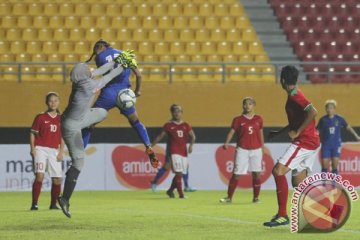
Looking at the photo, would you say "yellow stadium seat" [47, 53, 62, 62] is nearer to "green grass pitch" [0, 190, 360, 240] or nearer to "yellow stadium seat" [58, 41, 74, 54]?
"yellow stadium seat" [58, 41, 74, 54]

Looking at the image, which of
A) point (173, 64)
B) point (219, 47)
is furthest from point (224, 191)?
point (219, 47)

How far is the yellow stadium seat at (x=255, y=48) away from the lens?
27.0m

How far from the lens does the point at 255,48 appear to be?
27172 mm

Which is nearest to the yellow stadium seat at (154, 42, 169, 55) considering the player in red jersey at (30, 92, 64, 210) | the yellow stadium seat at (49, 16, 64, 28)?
the yellow stadium seat at (49, 16, 64, 28)

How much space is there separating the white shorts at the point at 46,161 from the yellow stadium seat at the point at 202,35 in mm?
11605

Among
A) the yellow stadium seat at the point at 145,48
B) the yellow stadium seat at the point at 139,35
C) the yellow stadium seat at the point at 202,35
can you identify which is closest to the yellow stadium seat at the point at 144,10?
the yellow stadium seat at the point at 139,35

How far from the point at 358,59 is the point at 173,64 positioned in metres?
6.01

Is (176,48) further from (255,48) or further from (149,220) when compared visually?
(149,220)

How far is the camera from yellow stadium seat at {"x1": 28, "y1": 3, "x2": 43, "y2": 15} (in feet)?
89.0

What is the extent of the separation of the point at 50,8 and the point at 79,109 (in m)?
15.5

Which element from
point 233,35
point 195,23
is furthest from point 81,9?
point 233,35

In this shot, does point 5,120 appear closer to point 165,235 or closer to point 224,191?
point 224,191

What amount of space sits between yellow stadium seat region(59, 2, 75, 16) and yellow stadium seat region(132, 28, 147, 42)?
6.35ft

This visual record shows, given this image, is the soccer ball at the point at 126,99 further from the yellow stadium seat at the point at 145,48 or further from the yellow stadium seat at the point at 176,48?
the yellow stadium seat at the point at 176,48
